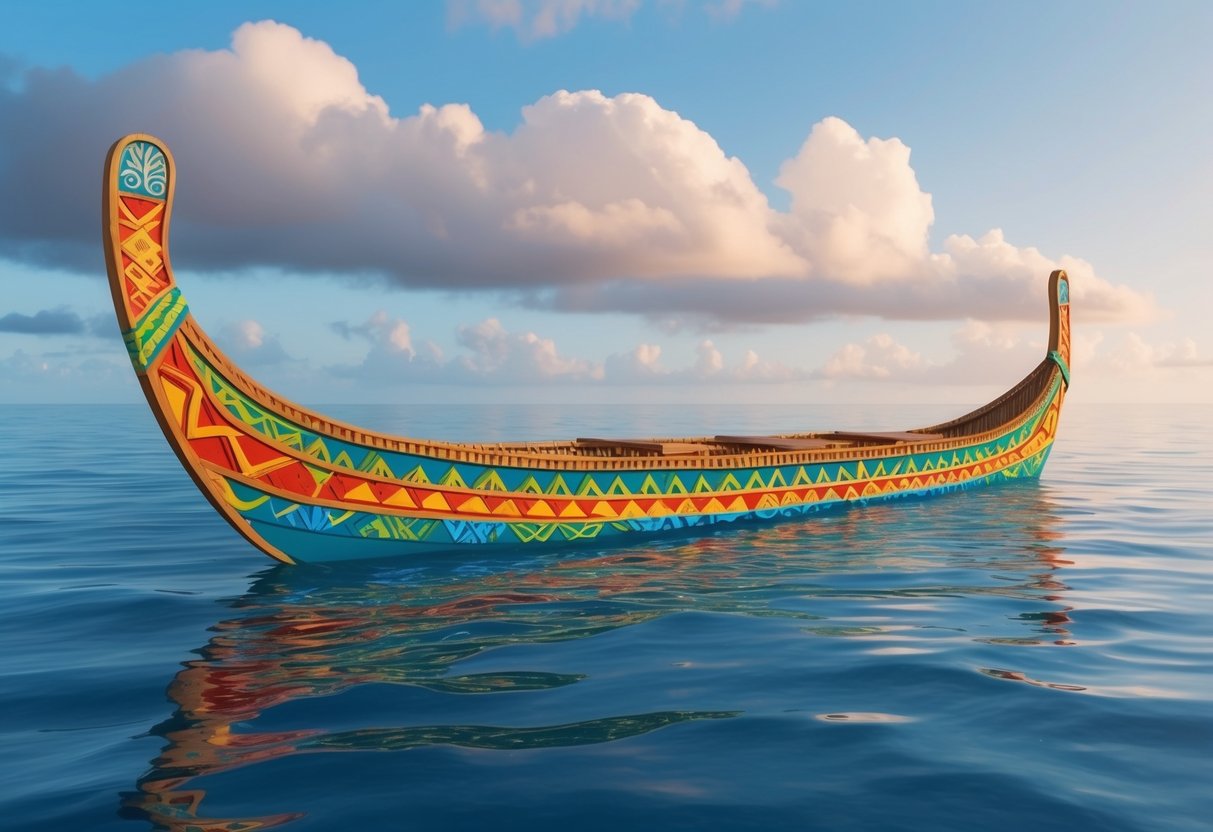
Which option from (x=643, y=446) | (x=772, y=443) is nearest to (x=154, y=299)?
(x=643, y=446)

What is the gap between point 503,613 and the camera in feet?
30.7

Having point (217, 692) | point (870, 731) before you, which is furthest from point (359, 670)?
point (870, 731)

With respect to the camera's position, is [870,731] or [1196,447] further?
[1196,447]

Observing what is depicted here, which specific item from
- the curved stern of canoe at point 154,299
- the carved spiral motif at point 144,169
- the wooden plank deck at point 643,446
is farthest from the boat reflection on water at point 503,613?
the carved spiral motif at point 144,169

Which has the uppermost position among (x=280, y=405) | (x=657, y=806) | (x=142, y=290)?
(x=142, y=290)

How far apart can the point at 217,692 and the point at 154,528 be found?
38.6 ft

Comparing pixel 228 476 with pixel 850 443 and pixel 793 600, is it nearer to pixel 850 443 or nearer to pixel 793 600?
pixel 793 600

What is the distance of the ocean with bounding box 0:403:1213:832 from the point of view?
4836 millimetres

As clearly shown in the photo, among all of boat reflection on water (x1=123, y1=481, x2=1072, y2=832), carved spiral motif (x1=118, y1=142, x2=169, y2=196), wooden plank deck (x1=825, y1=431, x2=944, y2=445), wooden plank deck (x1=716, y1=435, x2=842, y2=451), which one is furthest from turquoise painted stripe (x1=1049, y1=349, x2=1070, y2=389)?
carved spiral motif (x1=118, y1=142, x2=169, y2=196)

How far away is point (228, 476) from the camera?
1073 centimetres

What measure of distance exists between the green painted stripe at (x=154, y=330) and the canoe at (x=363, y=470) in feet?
A: 0.05

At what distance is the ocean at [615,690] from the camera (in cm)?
484

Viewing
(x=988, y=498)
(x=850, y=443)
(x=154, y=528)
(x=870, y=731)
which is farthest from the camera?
(x=850, y=443)

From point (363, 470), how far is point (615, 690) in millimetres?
6372
